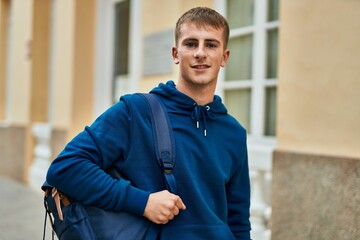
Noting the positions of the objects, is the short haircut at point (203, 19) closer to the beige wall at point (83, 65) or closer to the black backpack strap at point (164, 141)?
the black backpack strap at point (164, 141)

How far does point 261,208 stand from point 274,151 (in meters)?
0.69

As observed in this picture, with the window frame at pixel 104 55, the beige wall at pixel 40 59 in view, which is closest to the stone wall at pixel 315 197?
the window frame at pixel 104 55

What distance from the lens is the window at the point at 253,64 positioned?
4.41m

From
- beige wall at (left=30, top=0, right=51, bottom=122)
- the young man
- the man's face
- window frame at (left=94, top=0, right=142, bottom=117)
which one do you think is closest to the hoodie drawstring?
the young man

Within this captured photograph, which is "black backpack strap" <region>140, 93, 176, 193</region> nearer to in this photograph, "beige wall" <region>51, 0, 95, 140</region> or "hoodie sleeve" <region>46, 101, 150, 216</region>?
"hoodie sleeve" <region>46, 101, 150, 216</region>

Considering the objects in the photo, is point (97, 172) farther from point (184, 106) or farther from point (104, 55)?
point (104, 55)

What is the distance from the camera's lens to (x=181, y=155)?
1.92m

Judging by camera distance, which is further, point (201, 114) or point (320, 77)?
point (320, 77)

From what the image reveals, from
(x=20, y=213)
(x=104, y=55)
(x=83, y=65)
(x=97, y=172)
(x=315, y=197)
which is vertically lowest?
(x=20, y=213)

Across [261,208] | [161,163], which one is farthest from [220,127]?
[261,208]

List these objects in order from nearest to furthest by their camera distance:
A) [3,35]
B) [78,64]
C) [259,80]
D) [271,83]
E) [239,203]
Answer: [239,203]
[271,83]
[259,80]
[78,64]
[3,35]

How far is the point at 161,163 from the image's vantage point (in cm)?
188

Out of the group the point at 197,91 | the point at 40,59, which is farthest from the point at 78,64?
the point at 197,91

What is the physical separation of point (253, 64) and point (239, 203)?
2538 millimetres
